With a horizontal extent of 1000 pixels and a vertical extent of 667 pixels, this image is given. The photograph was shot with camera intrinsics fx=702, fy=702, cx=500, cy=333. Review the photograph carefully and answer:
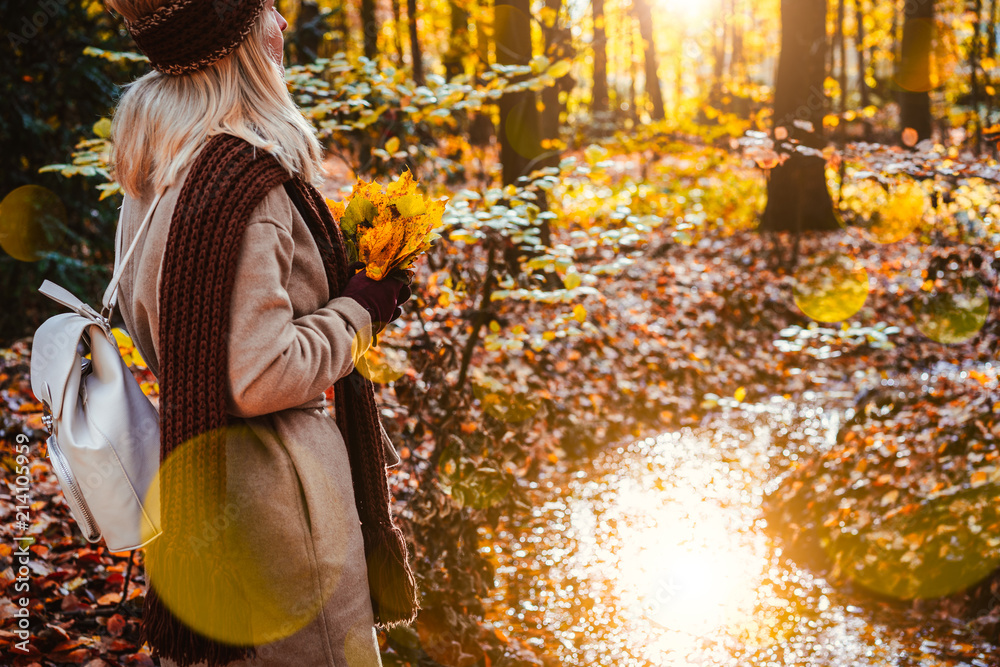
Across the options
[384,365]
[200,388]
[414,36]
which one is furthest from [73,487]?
[414,36]

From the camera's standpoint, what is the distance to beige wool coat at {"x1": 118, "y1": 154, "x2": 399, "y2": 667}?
152 cm

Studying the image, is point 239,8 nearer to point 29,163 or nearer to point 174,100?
point 174,100

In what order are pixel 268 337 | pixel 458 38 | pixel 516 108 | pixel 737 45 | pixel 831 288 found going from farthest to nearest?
pixel 737 45
pixel 458 38
pixel 831 288
pixel 516 108
pixel 268 337

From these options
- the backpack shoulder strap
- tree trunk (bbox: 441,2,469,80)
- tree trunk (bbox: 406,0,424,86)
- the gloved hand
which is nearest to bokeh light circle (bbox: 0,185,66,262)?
the backpack shoulder strap

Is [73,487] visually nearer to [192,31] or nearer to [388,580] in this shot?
[388,580]

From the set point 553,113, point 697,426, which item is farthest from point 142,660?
point 553,113

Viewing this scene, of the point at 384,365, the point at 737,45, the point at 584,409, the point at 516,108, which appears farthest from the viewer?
the point at 737,45

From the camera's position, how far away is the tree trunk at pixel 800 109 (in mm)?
10344

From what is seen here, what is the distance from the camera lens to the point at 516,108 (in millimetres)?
7648

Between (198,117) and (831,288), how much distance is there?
931 cm

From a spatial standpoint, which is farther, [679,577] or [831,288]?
[831,288]

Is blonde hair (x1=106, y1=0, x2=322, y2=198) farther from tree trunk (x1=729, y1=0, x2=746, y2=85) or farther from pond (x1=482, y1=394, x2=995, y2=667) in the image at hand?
tree trunk (x1=729, y1=0, x2=746, y2=85)

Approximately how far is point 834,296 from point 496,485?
7196mm

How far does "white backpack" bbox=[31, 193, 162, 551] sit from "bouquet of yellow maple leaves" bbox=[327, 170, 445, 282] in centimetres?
49
